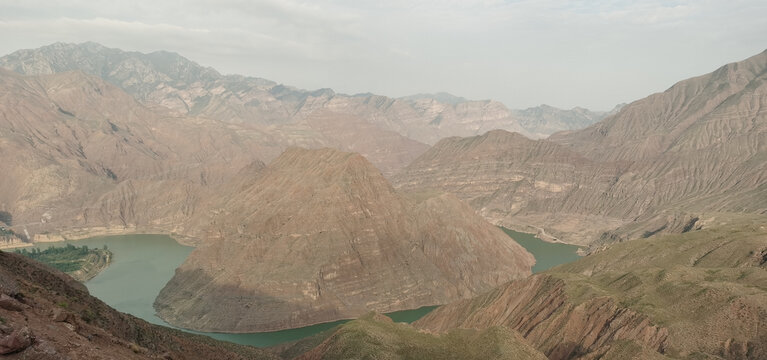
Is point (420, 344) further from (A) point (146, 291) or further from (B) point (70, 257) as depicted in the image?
(B) point (70, 257)

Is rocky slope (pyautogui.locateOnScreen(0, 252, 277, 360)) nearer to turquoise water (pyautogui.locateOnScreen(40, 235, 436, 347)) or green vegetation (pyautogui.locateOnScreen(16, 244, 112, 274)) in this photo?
turquoise water (pyautogui.locateOnScreen(40, 235, 436, 347))

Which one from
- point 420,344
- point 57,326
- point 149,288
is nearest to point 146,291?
point 149,288

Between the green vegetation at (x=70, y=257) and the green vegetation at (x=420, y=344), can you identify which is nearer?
the green vegetation at (x=420, y=344)

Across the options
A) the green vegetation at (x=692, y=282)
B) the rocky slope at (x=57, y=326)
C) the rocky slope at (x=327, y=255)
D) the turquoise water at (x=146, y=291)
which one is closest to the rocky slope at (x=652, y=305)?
the green vegetation at (x=692, y=282)

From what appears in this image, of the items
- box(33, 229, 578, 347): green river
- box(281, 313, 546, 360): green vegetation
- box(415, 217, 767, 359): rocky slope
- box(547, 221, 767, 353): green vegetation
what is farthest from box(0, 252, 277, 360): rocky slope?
box(33, 229, 578, 347): green river

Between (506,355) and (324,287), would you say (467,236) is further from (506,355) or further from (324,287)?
(506,355)

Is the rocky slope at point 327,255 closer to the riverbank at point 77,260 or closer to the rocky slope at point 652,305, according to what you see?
the rocky slope at point 652,305

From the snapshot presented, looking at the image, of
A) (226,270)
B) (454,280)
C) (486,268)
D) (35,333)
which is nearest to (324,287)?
(226,270)
